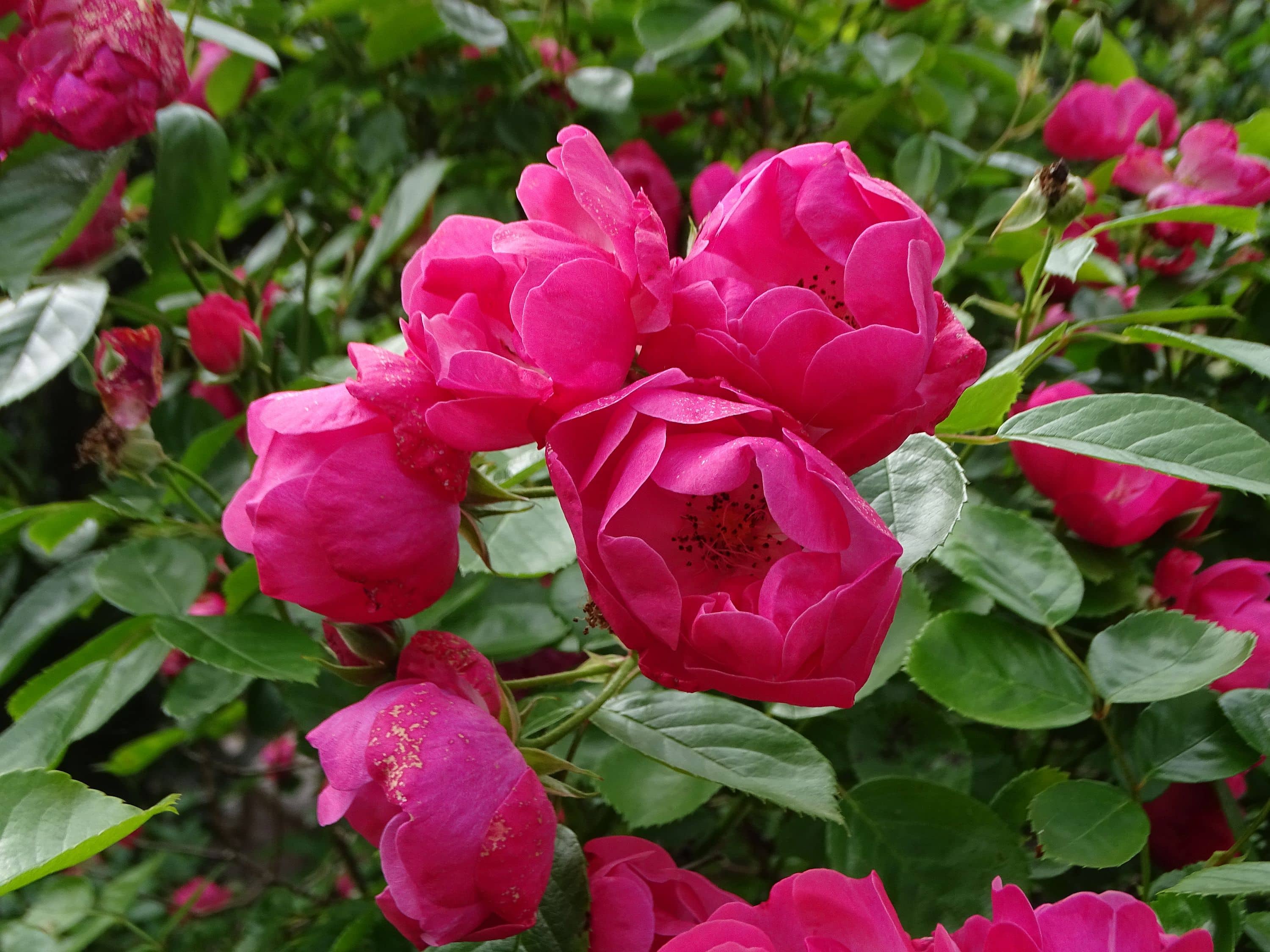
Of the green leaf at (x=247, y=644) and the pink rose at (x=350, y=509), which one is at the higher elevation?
the pink rose at (x=350, y=509)

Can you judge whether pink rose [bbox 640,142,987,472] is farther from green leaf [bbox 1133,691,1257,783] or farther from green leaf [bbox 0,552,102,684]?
green leaf [bbox 0,552,102,684]

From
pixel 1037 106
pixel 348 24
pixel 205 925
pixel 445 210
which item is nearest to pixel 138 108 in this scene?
pixel 445 210

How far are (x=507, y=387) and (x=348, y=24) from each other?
1003 mm

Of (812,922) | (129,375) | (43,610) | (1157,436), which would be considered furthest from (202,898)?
(1157,436)

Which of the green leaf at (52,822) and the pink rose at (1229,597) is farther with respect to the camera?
the pink rose at (1229,597)

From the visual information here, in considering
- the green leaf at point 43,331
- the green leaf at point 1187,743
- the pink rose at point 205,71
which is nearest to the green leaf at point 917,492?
the green leaf at point 1187,743

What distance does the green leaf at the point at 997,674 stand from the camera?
48 centimetres

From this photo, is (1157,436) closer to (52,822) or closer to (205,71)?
(52,822)

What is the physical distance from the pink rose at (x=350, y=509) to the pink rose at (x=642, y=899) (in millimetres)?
160

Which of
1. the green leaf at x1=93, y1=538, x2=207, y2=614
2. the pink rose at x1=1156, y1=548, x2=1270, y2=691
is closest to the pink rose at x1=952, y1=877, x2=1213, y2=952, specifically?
the pink rose at x1=1156, y1=548, x2=1270, y2=691

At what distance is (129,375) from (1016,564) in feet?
1.94

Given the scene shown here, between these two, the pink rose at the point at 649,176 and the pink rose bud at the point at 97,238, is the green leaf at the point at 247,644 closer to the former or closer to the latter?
the pink rose bud at the point at 97,238

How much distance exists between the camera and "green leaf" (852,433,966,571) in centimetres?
37

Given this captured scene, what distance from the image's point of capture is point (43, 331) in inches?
23.9
